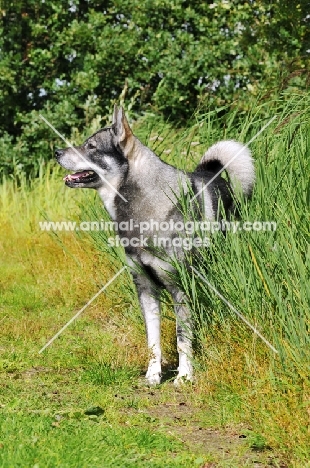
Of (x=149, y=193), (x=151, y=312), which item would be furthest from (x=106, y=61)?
(x=151, y=312)

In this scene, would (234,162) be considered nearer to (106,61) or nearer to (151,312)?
(151,312)

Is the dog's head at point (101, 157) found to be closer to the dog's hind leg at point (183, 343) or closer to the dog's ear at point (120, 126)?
the dog's ear at point (120, 126)

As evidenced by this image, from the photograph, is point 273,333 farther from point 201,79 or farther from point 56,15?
point 56,15

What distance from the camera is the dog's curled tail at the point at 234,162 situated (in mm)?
5902

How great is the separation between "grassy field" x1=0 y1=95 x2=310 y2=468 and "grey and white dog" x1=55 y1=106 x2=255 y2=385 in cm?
13

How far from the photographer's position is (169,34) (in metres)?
12.2

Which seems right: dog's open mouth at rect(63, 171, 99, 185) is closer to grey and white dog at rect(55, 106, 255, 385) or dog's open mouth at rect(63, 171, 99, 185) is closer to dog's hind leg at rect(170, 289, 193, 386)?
grey and white dog at rect(55, 106, 255, 385)

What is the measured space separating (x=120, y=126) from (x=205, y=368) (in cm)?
183

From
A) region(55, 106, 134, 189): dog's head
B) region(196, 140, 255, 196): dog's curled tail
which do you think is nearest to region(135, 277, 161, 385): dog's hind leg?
region(55, 106, 134, 189): dog's head

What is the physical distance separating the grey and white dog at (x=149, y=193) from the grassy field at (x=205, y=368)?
5.3 inches

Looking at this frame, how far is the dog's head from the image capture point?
5828 millimetres

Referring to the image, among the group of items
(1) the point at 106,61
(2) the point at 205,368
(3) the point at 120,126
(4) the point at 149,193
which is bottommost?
(2) the point at 205,368

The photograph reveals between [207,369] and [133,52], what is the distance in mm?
7977

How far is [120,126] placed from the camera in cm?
577
